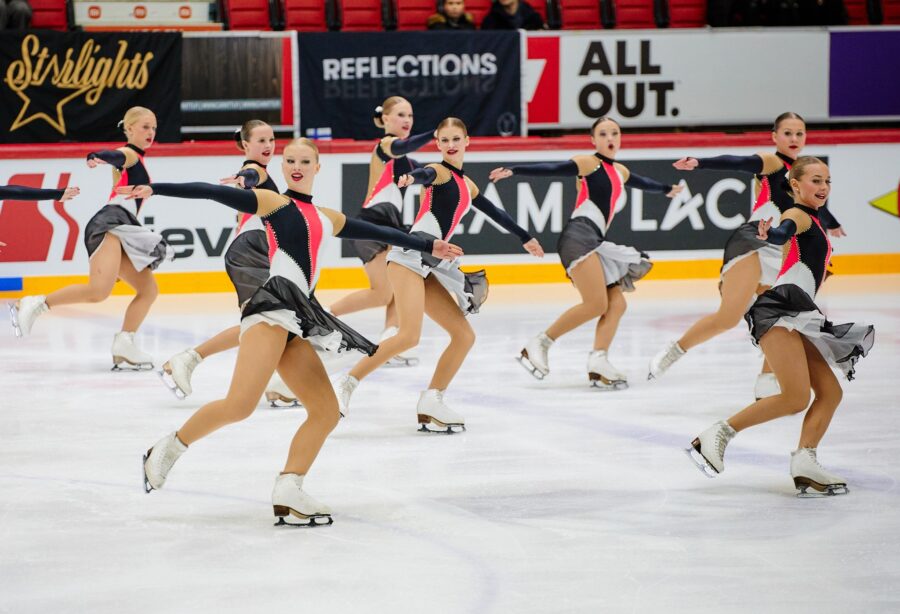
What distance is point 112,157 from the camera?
7199 mm

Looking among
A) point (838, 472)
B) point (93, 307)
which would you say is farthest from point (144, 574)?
point (93, 307)

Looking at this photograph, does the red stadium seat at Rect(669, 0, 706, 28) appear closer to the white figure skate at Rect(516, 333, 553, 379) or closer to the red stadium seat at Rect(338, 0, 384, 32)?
the red stadium seat at Rect(338, 0, 384, 32)

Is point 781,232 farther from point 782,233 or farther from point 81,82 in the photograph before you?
→ point 81,82

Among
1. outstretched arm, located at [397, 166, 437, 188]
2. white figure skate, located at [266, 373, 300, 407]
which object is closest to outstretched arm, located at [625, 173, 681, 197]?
outstretched arm, located at [397, 166, 437, 188]

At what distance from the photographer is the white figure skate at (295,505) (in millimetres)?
4348

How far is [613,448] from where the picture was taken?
18.6 ft

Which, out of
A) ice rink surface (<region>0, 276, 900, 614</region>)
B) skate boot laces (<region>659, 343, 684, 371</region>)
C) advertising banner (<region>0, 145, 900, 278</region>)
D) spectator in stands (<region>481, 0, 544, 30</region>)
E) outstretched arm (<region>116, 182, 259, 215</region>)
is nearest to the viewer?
ice rink surface (<region>0, 276, 900, 614</region>)

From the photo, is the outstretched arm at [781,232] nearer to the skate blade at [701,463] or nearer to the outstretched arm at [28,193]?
the skate blade at [701,463]

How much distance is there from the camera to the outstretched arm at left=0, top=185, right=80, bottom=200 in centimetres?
630

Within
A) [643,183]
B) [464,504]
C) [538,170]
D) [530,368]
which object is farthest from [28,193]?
[643,183]

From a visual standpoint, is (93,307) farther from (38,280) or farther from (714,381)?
(714,381)

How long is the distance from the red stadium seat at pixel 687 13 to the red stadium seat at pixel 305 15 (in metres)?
3.75

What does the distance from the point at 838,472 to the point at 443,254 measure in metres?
1.88

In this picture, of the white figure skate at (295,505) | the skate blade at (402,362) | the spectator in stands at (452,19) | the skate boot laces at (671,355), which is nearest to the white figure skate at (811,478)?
the white figure skate at (295,505)
